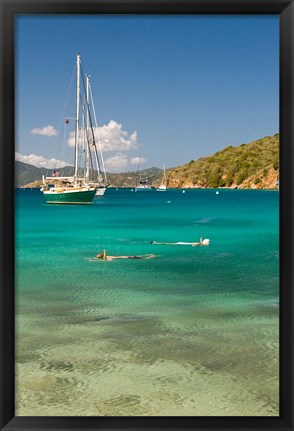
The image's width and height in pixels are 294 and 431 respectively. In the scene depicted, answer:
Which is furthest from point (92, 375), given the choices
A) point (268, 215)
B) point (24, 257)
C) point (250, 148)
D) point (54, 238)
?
point (250, 148)

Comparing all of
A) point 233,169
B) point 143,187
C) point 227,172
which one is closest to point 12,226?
point 233,169

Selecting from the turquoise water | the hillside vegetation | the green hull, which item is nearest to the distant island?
the hillside vegetation

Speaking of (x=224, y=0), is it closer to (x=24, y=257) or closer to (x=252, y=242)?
(x=24, y=257)

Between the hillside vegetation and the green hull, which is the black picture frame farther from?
the hillside vegetation

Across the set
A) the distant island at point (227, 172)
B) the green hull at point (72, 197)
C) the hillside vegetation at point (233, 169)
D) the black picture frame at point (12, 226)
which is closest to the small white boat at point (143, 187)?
the distant island at point (227, 172)

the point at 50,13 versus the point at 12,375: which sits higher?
the point at 50,13

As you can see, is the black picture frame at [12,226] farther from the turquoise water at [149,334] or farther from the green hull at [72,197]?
the green hull at [72,197]
